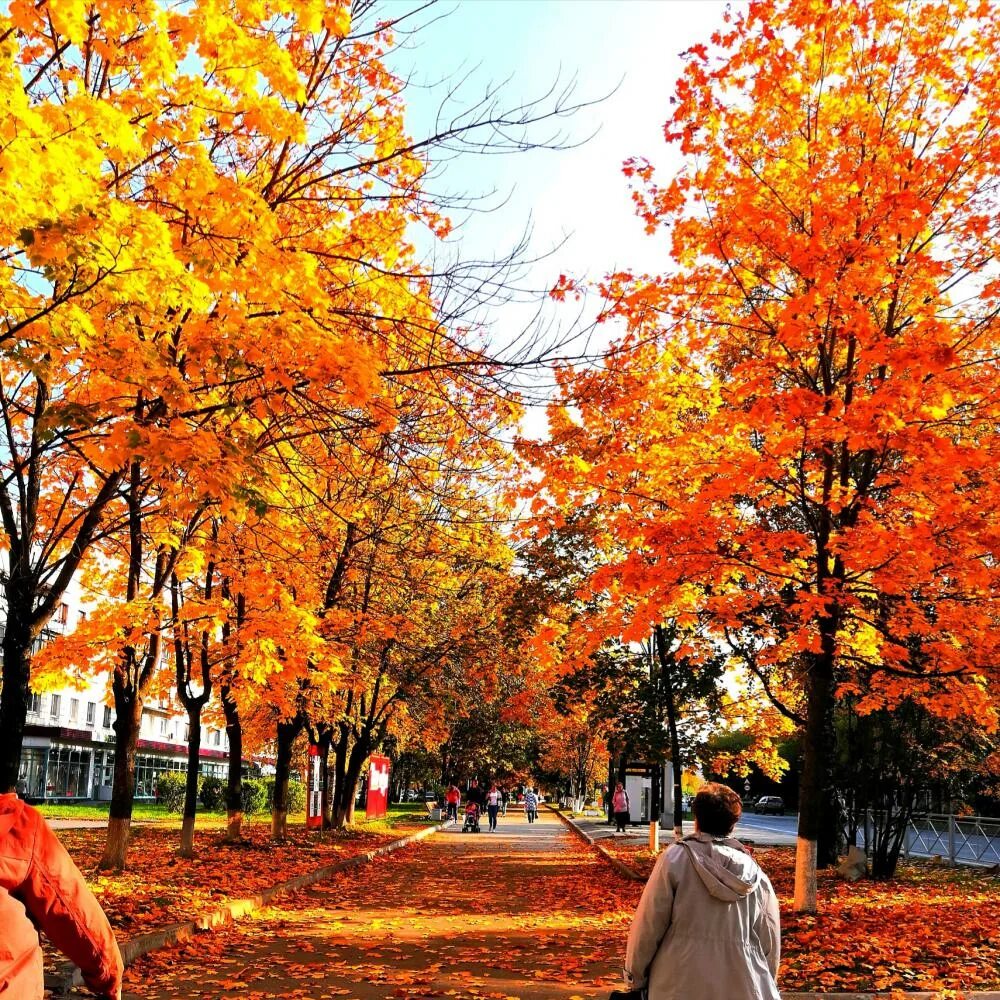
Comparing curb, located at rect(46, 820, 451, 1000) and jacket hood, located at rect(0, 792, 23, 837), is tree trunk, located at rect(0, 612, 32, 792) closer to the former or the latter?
curb, located at rect(46, 820, 451, 1000)

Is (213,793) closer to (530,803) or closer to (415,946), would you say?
(530,803)

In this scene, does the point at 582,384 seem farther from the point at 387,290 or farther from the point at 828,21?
the point at 828,21

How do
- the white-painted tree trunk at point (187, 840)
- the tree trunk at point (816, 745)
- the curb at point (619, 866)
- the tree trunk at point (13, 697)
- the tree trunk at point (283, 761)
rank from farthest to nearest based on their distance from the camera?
the tree trunk at point (283, 761) < the curb at point (619, 866) < the white-painted tree trunk at point (187, 840) < the tree trunk at point (816, 745) < the tree trunk at point (13, 697)

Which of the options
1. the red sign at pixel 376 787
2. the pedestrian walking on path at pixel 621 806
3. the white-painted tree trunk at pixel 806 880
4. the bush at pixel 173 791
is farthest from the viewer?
the bush at pixel 173 791

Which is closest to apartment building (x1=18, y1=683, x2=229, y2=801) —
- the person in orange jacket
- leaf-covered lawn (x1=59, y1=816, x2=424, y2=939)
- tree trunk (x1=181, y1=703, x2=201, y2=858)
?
leaf-covered lawn (x1=59, y1=816, x2=424, y2=939)

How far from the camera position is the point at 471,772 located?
60062 millimetres

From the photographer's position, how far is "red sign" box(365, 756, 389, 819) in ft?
126

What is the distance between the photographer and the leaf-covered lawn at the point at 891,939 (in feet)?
25.8

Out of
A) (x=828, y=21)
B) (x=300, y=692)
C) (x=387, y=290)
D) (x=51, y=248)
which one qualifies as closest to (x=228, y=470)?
(x=51, y=248)

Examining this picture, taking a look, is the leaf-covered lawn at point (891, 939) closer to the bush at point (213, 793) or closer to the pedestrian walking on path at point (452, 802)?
the pedestrian walking on path at point (452, 802)

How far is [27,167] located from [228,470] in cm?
210

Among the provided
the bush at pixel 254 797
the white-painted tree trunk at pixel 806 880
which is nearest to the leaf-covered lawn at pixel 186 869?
the white-painted tree trunk at pixel 806 880

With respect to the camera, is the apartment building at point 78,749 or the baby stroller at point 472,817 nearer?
the baby stroller at point 472,817

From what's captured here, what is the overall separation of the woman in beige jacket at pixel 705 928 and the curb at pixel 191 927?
519cm
